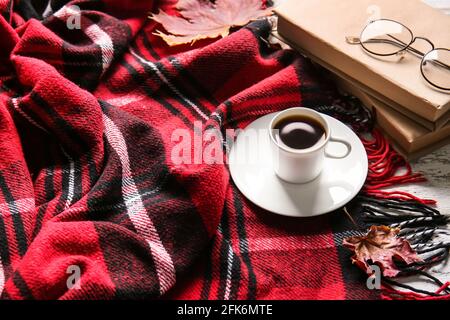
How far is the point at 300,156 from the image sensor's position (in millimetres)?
724

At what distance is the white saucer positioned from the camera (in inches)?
30.0

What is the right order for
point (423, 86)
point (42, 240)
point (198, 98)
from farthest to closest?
point (198, 98) → point (423, 86) → point (42, 240)

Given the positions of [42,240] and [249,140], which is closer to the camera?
[42,240]

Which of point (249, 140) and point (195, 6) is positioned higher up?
point (195, 6)

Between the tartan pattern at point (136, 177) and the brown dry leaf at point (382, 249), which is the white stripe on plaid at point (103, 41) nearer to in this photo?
the tartan pattern at point (136, 177)

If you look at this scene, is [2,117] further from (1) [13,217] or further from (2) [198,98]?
(2) [198,98]

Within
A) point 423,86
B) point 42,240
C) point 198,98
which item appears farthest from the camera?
point 198,98

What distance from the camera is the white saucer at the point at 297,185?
763 mm

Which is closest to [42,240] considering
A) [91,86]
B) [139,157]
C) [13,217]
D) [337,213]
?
[13,217]

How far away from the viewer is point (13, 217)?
0.71 meters

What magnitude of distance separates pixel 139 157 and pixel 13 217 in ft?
0.64

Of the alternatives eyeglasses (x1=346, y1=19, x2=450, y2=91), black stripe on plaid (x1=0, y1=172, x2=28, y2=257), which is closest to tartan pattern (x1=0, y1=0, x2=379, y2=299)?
black stripe on plaid (x1=0, y1=172, x2=28, y2=257)

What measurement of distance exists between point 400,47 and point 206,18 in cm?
35

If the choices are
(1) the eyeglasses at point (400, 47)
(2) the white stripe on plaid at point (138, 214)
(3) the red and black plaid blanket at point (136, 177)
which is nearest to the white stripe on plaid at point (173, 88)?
(3) the red and black plaid blanket at point (136, 177)
